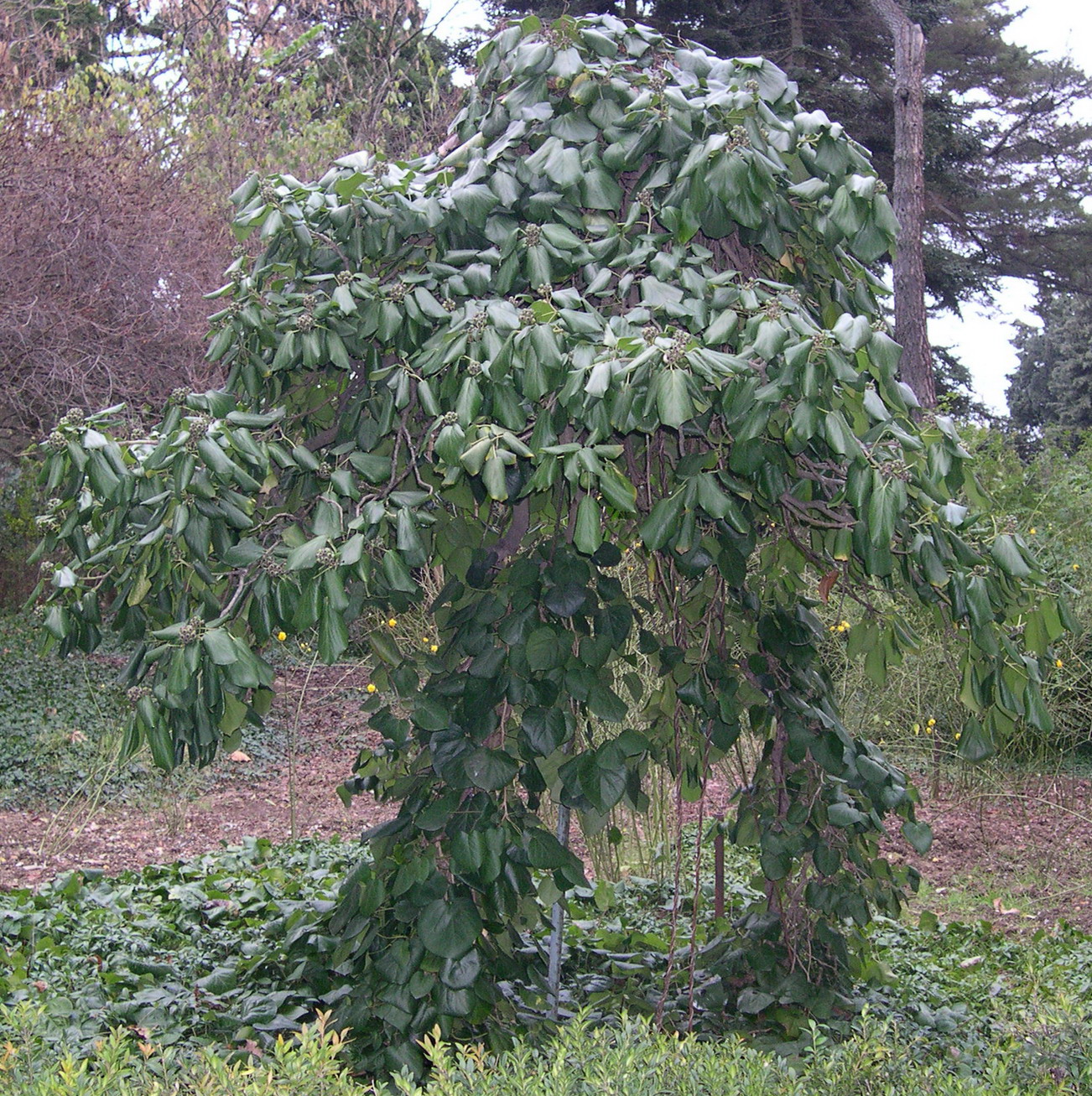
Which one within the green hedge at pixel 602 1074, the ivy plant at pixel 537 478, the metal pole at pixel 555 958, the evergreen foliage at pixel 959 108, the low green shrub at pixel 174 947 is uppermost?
the evergreen foliage at pixel 959 108

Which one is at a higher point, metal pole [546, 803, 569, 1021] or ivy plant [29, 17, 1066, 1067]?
ivy plant [29, 17, 1066, 1067]

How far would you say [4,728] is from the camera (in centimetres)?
757

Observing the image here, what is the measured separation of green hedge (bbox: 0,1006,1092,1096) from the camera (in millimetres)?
1551

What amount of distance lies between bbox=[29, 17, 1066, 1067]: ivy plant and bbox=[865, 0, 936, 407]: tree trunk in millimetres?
6856

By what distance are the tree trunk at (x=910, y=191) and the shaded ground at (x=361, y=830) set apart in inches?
155

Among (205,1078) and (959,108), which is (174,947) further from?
(959,108)

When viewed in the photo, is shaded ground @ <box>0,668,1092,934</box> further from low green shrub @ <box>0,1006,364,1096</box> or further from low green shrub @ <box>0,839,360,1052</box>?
low green shrub @ <box>0,1006,364,1096</box>

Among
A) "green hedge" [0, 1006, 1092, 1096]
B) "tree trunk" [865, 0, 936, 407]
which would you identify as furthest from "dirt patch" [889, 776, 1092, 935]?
"tree trunk" [865, 0, 936, 407]

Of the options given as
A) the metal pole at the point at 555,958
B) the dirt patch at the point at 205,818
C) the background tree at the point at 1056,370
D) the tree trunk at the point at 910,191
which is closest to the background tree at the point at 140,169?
the dirt patch at the point at 205,818

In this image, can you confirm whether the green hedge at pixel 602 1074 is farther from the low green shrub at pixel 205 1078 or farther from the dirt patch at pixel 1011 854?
the dirt patch at pixel 1011 854

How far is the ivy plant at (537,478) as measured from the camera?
73.9 inches

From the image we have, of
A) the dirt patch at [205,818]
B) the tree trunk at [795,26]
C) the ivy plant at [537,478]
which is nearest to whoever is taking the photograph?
the ivy plant at [537,478]

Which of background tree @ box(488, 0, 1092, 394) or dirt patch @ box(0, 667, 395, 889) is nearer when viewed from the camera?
dirt patch @ box(0, 667, 395, 889)

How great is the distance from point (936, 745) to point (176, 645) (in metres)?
5.88
